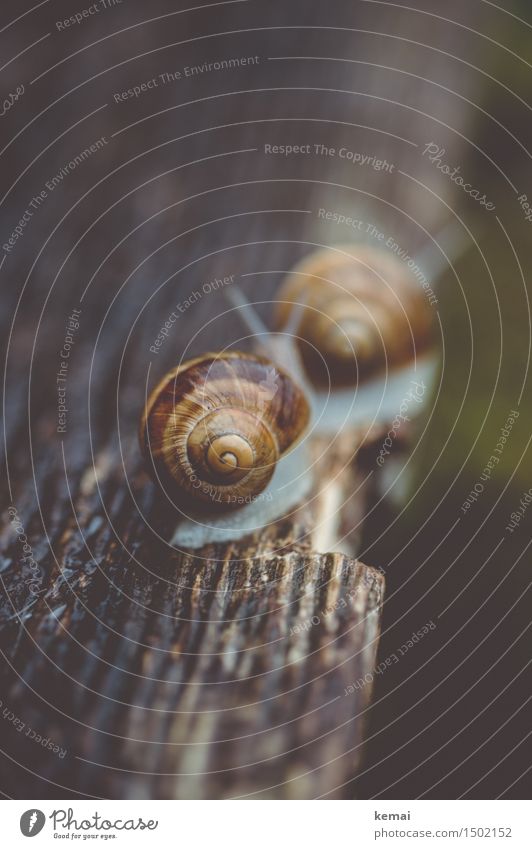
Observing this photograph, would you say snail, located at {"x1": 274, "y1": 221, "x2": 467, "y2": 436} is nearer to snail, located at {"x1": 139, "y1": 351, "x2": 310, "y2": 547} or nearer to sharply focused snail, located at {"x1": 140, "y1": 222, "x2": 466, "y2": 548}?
sharply focused snail, located at {"x1": 140, "y1": 222, "x2": 466, "y2": 548}

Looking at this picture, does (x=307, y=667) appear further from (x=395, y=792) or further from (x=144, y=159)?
→ (x=144, y=159)

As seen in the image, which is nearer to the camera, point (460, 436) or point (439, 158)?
point (460, 436)

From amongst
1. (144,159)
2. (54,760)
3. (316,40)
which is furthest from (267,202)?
(54,760)

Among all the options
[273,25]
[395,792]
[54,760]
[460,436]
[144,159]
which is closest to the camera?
[54,760]

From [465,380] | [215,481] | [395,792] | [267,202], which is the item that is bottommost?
[395,792]

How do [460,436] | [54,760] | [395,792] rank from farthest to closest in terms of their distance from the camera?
1. [460,436]
2. [395,792]
3. [54,760]
